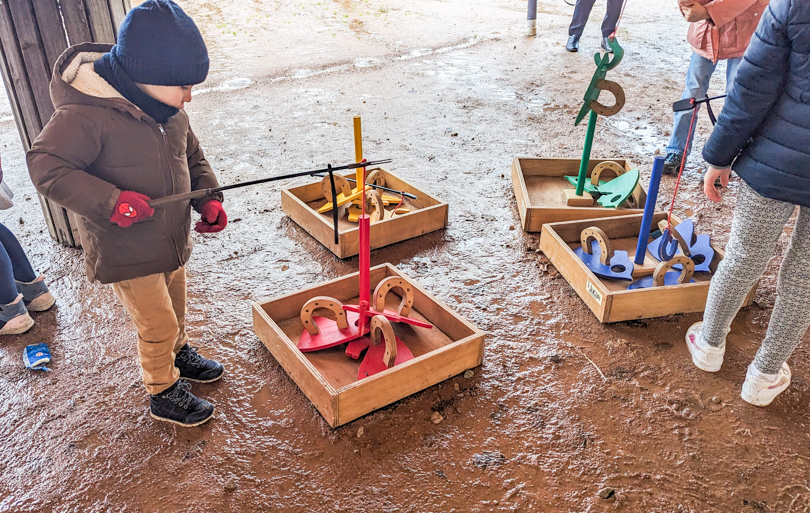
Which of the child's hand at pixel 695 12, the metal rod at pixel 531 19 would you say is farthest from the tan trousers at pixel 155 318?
the metal rod at pixel 531 19

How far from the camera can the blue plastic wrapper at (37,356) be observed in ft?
7.96

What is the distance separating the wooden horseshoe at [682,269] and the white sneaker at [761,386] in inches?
23.3

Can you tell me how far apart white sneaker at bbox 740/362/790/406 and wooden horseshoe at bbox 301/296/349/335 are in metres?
1.59

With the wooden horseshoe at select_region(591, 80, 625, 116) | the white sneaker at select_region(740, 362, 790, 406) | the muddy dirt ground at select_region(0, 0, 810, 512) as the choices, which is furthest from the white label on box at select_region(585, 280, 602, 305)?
the wooden horseshoe at select_region(591, 80, 625, 116)

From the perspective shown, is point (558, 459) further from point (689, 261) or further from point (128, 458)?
point (128, 458)

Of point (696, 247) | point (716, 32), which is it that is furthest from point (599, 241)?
point (716, 32)

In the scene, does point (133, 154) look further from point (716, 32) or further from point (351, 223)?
point (716, 32)

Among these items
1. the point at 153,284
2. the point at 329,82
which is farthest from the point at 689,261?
the point at 329,82

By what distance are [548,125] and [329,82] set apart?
249cm

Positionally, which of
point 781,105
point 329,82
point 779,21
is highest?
point 779,21

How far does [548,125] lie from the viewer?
5.25 metres

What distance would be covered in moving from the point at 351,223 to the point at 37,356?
1.73m

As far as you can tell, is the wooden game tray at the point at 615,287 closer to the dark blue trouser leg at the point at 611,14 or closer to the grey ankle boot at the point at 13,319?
the grey ankle boot at the point at 13,319

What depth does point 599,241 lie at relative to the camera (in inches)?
115
